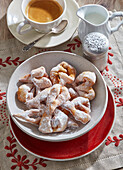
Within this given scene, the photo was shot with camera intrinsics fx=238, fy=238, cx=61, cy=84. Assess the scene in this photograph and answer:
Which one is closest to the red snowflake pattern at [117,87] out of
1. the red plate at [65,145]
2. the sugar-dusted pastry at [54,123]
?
the red plate at [65,145]

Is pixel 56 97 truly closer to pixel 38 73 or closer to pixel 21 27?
pixel 38 73

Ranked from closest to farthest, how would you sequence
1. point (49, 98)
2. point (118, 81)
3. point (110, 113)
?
point (49, 98)
point (110, 113)
point (118, 81)

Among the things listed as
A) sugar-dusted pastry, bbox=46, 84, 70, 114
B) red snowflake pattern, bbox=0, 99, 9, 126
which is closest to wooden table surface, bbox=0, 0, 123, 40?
red snowflake pattern, bbox=0, 99, 9, 126

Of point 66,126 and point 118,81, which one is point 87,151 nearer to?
point 66,126

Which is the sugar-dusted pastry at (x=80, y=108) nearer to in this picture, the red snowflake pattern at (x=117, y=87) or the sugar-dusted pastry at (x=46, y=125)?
the sugar-dusted pastry at (x=46, y=125)

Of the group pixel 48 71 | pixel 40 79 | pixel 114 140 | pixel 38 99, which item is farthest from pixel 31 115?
pixel 114 140

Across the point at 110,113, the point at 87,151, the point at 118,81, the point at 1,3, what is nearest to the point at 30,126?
the point at 87,151
